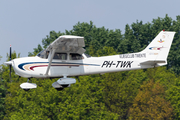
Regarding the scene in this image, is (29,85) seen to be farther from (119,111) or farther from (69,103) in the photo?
(119,111)

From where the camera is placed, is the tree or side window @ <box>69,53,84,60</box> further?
the tree

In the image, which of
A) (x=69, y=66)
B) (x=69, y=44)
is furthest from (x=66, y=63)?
(x=69, y=44)

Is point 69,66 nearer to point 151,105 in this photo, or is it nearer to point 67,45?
point 67,45

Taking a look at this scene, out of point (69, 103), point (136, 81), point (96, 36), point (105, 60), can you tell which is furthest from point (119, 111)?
point (105, 60)

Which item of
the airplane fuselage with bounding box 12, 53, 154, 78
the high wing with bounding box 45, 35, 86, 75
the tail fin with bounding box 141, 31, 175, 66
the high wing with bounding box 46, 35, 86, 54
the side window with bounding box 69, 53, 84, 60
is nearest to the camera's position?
the high wing with bounding box 46, 35, 86, 54

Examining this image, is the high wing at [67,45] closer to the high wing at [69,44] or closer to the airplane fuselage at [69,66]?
the high wing at [69,44]

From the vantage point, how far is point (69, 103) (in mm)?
38469

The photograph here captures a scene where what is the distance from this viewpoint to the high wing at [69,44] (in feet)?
51.4

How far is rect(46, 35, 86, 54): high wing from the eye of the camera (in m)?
15.7

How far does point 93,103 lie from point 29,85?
22603mm

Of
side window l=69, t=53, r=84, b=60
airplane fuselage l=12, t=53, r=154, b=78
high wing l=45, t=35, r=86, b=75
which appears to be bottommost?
airplane fuselage l=12, t=53, r=154, b=78

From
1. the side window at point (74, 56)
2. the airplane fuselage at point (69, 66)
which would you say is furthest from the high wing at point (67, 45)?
the airplane fuselage at point (69, 66)

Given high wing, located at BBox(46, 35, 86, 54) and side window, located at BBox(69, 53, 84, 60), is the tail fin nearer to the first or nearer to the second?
side window, located at BBox(69, 53, 84, 60)

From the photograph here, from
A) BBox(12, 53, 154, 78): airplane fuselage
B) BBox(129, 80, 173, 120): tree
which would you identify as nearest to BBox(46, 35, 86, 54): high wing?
BBox(12, 53, 154, 78): airplane fuselage
